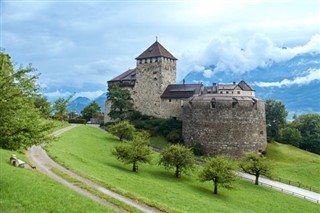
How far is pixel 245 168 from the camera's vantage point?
40.9m

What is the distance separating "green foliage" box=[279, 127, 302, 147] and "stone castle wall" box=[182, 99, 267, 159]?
9221mm

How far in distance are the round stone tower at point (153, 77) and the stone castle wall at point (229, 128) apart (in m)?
13.0

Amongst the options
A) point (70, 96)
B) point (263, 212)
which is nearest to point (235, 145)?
point (263, 212)

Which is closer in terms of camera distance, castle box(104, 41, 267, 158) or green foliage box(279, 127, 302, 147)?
castle box(104, 41, 267, 158)

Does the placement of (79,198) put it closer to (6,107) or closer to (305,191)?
(6,107)

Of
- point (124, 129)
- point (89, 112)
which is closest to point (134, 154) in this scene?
point (124, 129)

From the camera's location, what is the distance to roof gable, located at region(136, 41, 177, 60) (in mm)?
67562

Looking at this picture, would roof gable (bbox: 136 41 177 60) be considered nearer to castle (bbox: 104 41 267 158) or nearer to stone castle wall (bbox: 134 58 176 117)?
stone castle wall (bbox: 134 58 176 117)

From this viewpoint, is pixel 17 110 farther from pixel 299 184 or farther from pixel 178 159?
pixel 299 184

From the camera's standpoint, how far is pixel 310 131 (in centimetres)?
6675

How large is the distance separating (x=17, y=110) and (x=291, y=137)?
179 feet

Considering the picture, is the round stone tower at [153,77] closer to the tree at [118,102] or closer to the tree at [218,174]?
the tree at [118,102]

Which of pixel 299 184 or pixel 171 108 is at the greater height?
pixel 171 108

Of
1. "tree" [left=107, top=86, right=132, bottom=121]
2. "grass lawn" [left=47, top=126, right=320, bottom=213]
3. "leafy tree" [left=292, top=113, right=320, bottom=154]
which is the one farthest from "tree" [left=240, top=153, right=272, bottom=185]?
"tree" [left=107, top=86, right=132, bottom=121]
